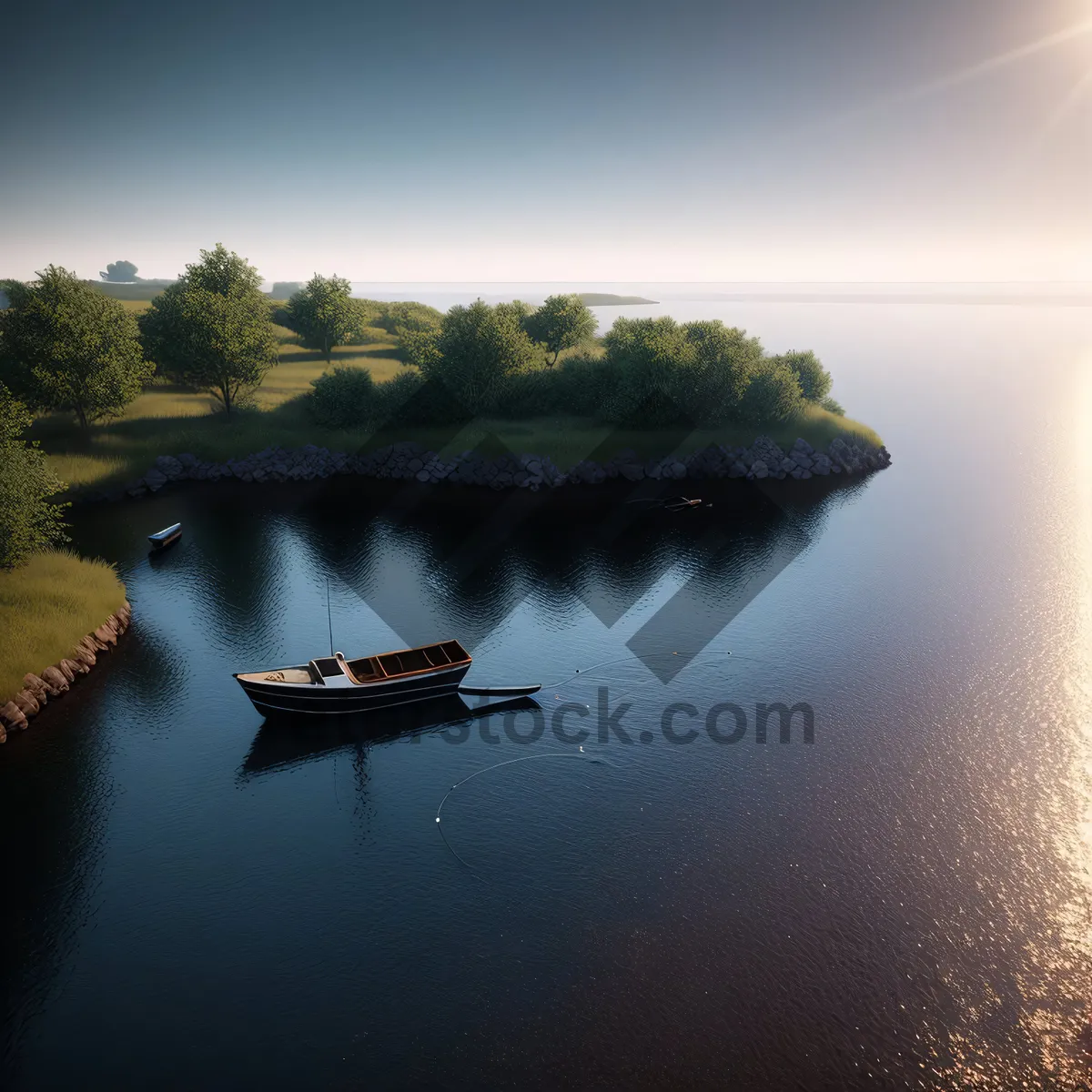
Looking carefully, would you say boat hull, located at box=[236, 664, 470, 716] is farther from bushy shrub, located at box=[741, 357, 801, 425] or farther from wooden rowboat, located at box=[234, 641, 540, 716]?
bushy shrub, located at box=[741, 357, 801, 425]

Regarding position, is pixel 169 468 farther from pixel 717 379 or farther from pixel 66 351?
pixel 717 379

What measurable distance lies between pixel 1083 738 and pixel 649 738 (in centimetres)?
2557

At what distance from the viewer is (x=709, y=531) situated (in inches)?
3073

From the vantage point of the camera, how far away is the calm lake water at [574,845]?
26.2 m

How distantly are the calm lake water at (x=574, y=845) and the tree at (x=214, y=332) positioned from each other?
137 ft

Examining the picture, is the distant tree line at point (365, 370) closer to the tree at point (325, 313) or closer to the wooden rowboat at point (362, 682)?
the tree at point (325, 313)

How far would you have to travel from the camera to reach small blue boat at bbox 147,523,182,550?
70.5 m

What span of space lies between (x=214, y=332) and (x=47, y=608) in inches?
2247

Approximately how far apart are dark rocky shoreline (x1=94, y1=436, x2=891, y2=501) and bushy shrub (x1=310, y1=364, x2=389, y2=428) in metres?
6.04

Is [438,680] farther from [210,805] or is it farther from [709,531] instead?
[709,531]

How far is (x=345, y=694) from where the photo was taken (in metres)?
43.8

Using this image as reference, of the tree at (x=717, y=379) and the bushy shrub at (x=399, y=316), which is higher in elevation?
the bushy shrub at (x=399, y=316)

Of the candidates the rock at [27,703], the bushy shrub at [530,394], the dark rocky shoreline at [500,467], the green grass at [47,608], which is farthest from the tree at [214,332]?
the rock at [27,703]

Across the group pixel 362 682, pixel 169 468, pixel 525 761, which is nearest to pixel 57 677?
pixel 362 682
